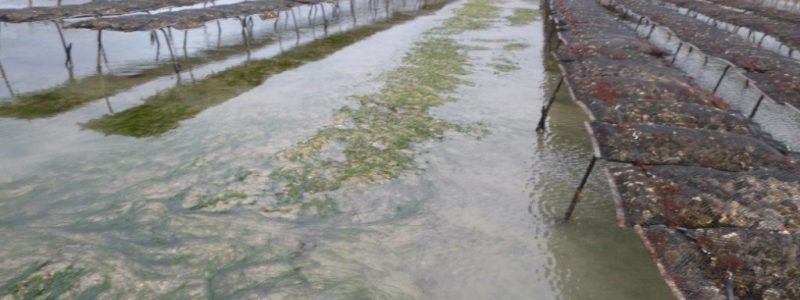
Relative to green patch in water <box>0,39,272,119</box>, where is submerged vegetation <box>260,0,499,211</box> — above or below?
below

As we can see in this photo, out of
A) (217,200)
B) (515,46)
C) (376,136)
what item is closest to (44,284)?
(217,200)

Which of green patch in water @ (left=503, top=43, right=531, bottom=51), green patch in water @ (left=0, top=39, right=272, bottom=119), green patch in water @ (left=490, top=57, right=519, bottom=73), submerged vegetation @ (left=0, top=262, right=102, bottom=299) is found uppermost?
green patch in water @ (left=0, top=39, right=272, bottom=119)

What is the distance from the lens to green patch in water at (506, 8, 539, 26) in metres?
29.8

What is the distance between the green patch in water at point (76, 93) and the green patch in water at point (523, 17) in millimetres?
20220

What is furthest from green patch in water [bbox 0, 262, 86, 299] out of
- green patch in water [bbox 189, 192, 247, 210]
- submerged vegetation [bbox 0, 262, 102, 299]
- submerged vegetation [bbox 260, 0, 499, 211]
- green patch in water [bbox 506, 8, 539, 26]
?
green patch in water [bbox 506, 8, 539, 26]

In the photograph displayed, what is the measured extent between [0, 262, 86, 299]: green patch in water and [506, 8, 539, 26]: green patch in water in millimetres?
27494

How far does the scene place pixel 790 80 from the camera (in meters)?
11.9

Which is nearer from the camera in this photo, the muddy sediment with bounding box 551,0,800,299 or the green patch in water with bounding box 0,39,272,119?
the muddy sediment with bounding box 551,0,800,299

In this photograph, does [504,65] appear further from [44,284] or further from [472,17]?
[44,284]

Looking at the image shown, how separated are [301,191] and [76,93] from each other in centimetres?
987

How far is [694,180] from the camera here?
6.75 meters

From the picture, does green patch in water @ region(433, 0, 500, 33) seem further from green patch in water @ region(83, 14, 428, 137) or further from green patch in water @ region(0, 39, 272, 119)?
green patch in water @ region(0, 39, 272, 119)

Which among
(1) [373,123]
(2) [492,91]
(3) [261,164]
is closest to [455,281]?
(3) [261,164]

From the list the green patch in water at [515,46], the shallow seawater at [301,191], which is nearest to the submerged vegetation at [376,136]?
the shallow seawater at [301,191]
